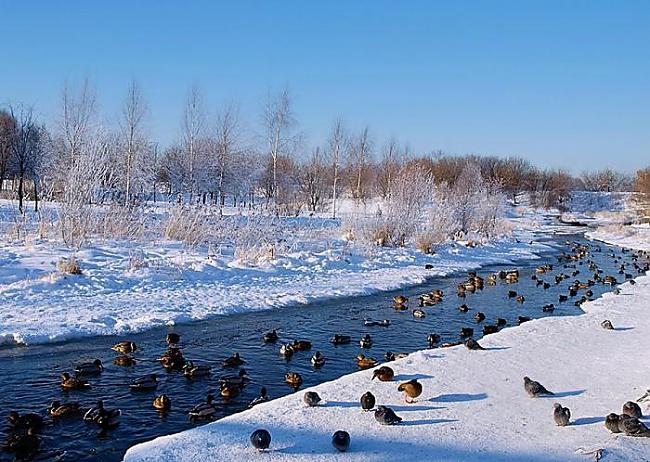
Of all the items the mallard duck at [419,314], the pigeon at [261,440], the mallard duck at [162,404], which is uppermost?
the pigeon at [261,440]

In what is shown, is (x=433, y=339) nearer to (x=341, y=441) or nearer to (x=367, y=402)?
(x=367, y=402)

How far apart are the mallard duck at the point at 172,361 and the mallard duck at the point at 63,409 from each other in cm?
181

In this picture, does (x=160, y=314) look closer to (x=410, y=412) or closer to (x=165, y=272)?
(x=165, y=272)

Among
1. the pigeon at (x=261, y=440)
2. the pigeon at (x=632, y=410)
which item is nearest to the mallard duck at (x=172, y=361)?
the pigeon at (x=261, y=440)

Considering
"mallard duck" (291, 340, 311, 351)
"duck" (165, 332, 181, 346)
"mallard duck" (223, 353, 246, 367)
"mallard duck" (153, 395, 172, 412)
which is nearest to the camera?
"mallard duck" (153, 395, 172, 412)

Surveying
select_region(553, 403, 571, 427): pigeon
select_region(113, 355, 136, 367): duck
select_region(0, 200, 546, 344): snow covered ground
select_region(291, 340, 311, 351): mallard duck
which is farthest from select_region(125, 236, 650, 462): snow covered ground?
select_region(0, 200, 546, 344): snow covered ground

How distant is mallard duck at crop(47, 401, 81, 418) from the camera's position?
6.15 meters

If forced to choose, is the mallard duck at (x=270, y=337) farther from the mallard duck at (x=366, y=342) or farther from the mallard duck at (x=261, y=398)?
the mallard duck at (x=261, y=398)

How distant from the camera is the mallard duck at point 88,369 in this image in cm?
758

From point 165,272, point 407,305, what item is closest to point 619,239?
point 407,305

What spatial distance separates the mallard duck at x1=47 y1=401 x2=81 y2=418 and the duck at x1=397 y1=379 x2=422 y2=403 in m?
→ 3.62

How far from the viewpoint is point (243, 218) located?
66.8 feet

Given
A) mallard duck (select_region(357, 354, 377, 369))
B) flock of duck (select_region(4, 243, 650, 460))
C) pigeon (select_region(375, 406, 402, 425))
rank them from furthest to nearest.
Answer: mallard duck (select_region(357, 354, 377, 369)), pigeon (select_region(375, 406, 402, 425)), flock of duck (select_region(4, 243, 650, 460))

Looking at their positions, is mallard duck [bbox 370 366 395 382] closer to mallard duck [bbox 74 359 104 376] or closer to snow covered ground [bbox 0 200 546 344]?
mallard duck [bbox 74 359 104 376]
